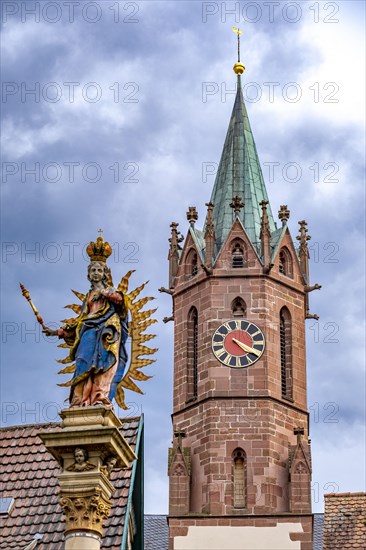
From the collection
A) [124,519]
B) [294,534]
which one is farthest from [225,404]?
[124,519]

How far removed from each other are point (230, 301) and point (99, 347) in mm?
23347

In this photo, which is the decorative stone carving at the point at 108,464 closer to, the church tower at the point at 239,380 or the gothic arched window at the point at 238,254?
the church tower at the point at 239,380

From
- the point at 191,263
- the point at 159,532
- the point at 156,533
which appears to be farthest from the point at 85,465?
the point at 159,532

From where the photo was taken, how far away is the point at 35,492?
28.5m

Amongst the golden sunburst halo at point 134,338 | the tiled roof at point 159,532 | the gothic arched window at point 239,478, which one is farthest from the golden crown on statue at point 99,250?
the tiled roof at point 159,532

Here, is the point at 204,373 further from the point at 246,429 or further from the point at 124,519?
the point at 124,519

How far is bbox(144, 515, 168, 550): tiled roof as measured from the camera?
4969 cm

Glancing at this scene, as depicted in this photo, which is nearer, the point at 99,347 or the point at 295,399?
the point at 99,347

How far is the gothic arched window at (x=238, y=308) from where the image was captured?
151 ft

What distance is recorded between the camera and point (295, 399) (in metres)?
45.2

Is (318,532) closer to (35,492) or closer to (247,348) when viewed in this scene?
(247,348)

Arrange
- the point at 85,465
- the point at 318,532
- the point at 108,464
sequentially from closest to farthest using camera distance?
the point at 85,465
the point at 108,464
the point at 318,532

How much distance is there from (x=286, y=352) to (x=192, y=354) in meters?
2.57

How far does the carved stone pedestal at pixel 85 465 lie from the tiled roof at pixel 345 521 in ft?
63.9
